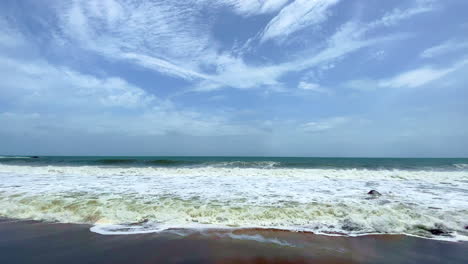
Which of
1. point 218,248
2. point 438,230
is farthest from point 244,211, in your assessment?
point 438,230

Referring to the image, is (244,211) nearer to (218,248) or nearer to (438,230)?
(218,248)

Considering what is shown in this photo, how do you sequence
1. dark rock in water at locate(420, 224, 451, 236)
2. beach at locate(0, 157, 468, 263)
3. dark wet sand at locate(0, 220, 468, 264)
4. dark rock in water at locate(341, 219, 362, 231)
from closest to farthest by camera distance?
dark wet sand at locate(0, 220, 468, 264) → beach at locate(0, 157, 468, 263) → dark rock in water at locate(420, 224, 451, 236) → dark rock in water at locate(341, 219, 362, 231)

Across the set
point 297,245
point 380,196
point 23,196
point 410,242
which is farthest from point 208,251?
point 23,196

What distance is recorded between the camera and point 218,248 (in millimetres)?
3918

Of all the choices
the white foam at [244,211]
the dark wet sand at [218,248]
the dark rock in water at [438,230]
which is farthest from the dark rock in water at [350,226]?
the dark rock in water at [438,230]

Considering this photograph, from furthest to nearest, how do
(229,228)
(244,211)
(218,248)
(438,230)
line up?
(244,211), (229,228), (438,230), (218,248)

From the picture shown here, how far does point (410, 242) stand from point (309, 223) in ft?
5.92

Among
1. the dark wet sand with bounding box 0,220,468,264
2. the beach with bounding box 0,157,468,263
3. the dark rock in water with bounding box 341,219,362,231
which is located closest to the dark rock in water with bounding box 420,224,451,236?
the beach with bounding box 0,157,468,263

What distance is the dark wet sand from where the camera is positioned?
3568mm

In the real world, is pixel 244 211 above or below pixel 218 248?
above

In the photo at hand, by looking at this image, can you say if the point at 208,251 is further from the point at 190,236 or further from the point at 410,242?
the point at 410,242

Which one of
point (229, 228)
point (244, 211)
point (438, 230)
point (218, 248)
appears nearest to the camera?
point (218, 248)

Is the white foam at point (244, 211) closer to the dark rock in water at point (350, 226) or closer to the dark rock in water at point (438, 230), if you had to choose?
the dark rock in water at point (350, 226)

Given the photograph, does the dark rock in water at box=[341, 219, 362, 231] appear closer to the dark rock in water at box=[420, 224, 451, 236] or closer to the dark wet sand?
the dark wet sand
